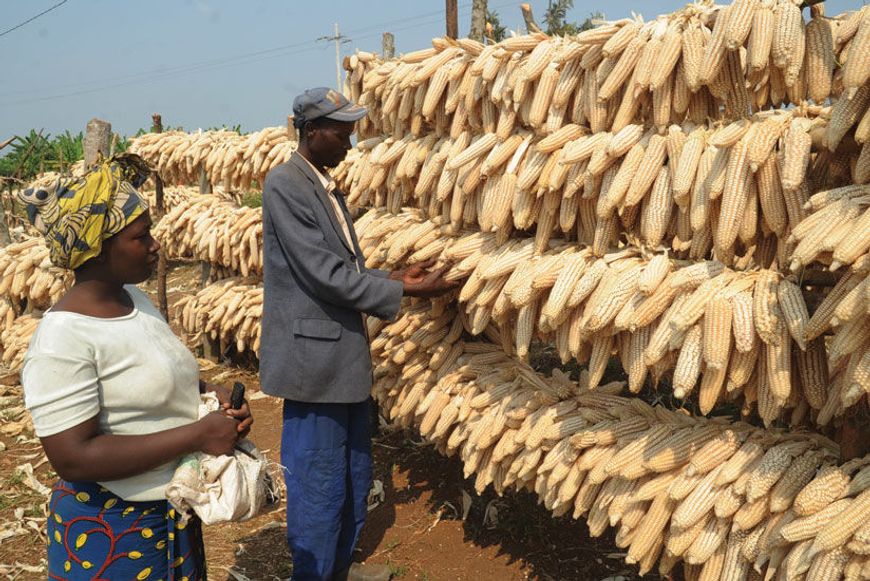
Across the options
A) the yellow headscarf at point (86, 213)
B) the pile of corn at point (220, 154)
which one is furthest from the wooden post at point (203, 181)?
the yellow headscarf at point (86, 213)

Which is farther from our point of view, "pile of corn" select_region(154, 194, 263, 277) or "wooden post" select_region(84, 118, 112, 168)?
"wooden post" select_region(84, 118, 112, 168)

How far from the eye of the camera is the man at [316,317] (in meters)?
3.40

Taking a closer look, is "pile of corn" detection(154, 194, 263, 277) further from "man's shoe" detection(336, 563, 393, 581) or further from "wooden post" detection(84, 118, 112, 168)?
"man's shoe" detection(336, 563, 393, 581)

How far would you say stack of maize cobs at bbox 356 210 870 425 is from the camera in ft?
7.20

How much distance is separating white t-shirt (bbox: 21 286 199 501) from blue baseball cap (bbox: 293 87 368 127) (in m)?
1.45

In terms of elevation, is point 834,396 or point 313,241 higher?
point 313,241

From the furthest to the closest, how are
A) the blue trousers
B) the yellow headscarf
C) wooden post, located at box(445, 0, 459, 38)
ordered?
wooden post, located at box(445, 0, 459, 38), the blue trousers, the yellow headscarf

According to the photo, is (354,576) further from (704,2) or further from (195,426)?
(704,2)

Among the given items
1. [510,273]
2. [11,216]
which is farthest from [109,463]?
[11,216]

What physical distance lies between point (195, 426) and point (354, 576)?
2.43 m

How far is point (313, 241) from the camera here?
3377mm

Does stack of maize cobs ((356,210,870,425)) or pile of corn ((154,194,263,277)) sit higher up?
stack of maize cobs ((356,210,870,425))

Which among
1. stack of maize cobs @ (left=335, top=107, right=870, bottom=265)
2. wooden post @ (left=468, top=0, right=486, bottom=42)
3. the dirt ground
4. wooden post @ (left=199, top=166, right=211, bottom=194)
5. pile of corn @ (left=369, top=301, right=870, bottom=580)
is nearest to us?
pile of corn @ (left=369, top=301, right=870, bottom=580)

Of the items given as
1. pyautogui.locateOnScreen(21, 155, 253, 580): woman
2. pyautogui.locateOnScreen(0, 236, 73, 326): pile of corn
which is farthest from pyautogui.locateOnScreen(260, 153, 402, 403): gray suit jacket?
pyautogui.locateOnScreen(0, 236, 73, 326): pile of corn
